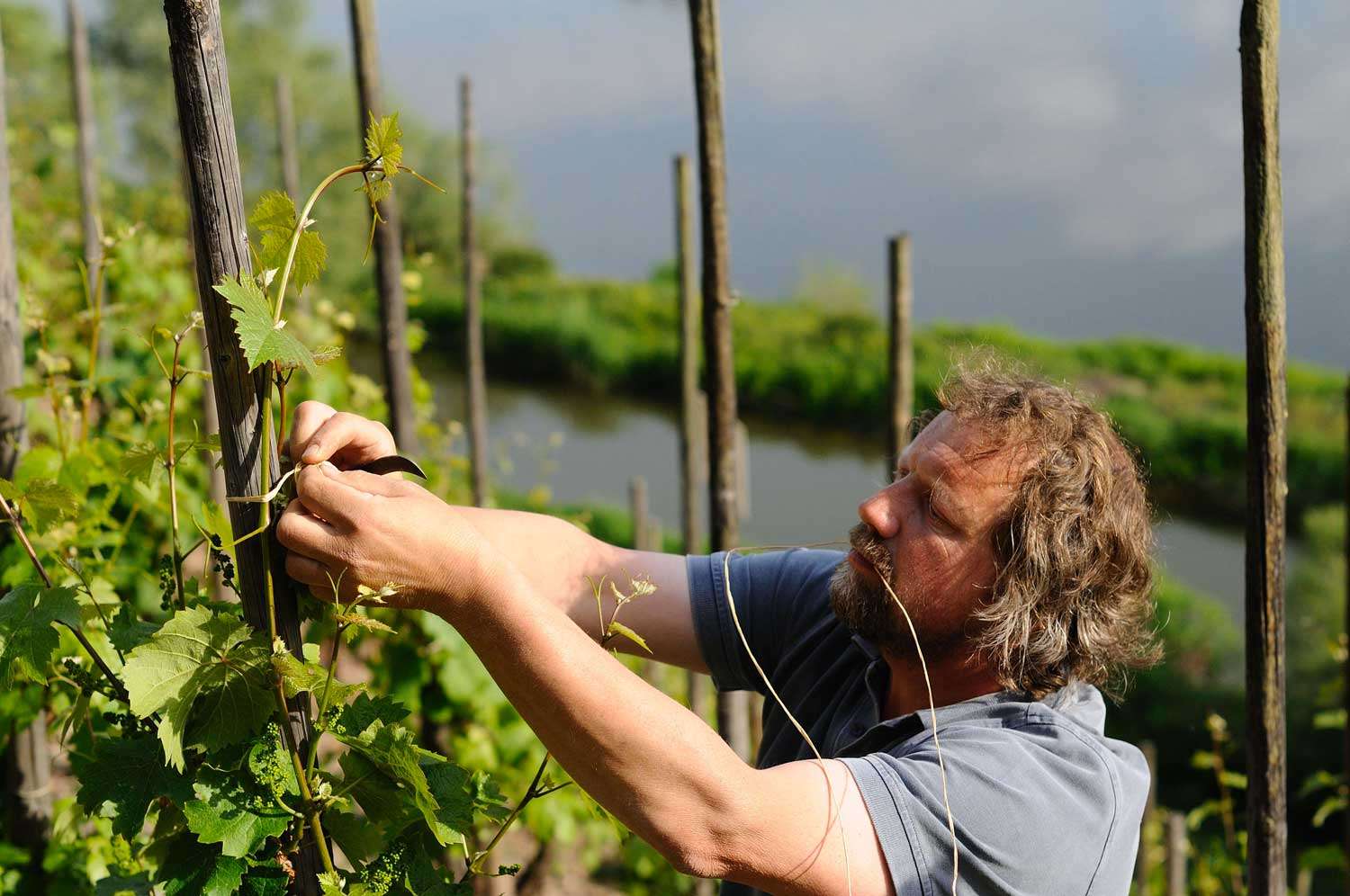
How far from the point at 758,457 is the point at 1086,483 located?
759 centimetres

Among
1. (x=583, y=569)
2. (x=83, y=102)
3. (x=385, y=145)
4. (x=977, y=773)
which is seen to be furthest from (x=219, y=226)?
(x=83, y=102)

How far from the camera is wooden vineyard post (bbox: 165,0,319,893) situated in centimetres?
102

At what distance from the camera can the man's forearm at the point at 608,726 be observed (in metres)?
1.05

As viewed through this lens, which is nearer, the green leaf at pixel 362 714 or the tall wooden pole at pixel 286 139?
the green leaf at pixel 362 714

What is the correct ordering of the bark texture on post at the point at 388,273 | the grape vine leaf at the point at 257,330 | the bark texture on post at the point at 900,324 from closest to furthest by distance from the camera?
the grape vine leaf at the point at 257,330
the bark texture on post at the point at 388,273
the bark texture on post at the point at 900,324

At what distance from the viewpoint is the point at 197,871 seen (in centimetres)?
110

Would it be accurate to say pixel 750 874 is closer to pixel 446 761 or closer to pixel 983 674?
pixel 446 761

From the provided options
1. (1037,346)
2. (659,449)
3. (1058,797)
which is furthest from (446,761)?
(1037,346)

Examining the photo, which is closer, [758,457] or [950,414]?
[950,414]

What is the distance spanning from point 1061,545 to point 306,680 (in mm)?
896

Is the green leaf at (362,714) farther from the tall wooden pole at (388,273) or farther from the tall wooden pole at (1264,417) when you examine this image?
the tall wooden pole at (388,273)

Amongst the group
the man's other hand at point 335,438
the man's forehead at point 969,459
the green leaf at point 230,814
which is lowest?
the green leaf at point 230,814

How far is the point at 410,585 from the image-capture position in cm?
105

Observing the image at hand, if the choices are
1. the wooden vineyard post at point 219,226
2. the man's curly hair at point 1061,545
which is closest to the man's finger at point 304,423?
the wooden vineyard post at point 219,226
